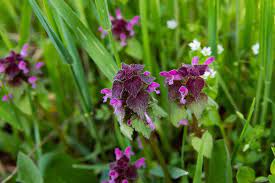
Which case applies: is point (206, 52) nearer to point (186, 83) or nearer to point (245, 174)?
point (186, 83)

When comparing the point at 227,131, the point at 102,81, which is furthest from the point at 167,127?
the point at 102,81

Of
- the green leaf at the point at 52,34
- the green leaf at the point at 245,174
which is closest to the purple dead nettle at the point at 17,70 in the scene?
the green leaf at the point at 52,34

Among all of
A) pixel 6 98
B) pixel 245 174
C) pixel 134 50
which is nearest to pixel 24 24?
pixel 6 98

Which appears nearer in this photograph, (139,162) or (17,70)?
(139,162)

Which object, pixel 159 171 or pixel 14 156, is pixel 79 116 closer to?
pixel 14 156

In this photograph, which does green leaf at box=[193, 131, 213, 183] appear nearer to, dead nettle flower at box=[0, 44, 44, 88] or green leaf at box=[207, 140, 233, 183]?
green leaf at box=[207, 140, 233, 183]

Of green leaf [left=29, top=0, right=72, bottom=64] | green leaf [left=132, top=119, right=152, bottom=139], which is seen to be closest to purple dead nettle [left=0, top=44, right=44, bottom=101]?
green leaf [left=29, top=0, right=72, bottom=64]
